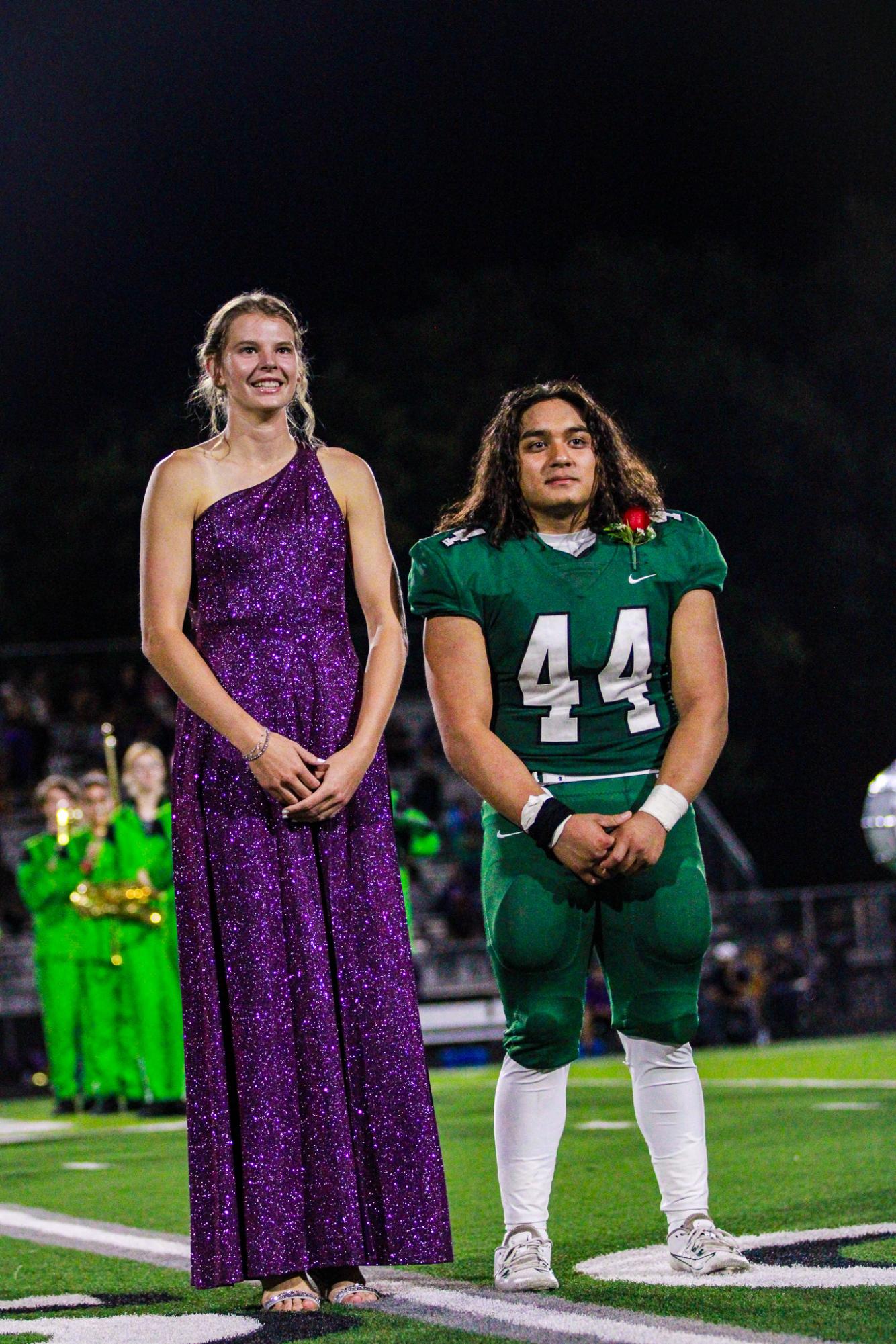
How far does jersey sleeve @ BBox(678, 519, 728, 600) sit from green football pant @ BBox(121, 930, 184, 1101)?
23.6 feet

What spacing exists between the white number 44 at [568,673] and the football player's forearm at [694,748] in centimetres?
8

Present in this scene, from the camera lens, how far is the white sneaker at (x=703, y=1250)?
147 inches

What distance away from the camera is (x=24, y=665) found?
21.7 m

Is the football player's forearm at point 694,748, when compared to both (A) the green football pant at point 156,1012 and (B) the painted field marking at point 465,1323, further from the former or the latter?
(A) the green football pant at point 156,1012

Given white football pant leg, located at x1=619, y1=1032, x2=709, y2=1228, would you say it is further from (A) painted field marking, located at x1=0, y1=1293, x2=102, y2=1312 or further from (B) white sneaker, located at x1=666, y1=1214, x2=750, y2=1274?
(A) painted field marking, located at x1=0, y1=1293, x2=102, y2=1312

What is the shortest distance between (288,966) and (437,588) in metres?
0.84

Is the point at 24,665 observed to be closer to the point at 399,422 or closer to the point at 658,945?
the point at 399,422

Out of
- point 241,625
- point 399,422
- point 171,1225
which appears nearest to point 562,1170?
point 171,1225

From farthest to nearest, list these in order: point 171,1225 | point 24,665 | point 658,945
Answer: point 24,665 → point 171,1225 → point 658,945

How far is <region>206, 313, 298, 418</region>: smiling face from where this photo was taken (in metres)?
4.13

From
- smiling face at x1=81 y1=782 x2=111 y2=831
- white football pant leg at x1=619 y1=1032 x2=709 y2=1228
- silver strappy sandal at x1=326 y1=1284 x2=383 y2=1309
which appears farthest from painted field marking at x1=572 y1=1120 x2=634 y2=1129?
smiling face at x1=81 y1=782 x2=111 y2=831

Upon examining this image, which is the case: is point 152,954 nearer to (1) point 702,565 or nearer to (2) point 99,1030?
(2) point 99,1030

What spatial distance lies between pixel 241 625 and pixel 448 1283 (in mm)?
1416

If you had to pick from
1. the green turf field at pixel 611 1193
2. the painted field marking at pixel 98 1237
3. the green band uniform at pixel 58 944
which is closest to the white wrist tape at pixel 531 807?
the green turf field at pixel 611 1193
